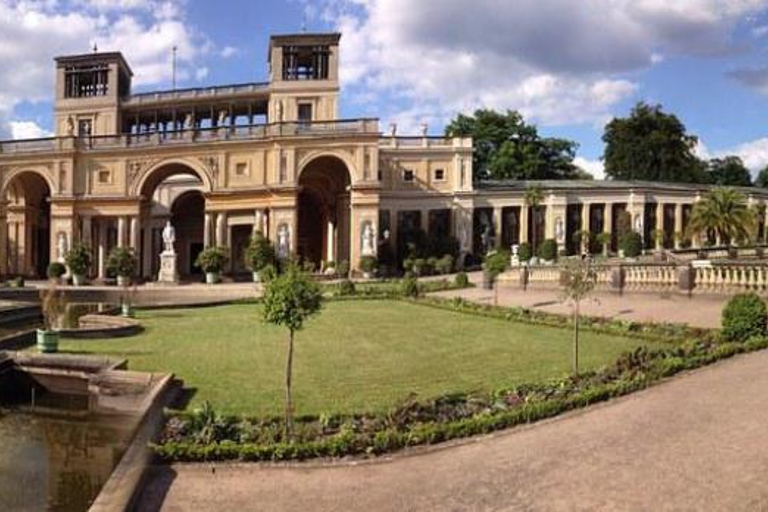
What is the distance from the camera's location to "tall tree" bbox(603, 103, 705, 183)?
68125mm

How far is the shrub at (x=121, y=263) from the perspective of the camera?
131 feet

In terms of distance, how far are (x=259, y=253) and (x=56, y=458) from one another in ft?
103

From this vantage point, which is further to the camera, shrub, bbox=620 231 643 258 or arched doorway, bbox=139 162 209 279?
arched doorway, bbox=139 162 209 279

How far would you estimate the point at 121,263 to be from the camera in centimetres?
3997

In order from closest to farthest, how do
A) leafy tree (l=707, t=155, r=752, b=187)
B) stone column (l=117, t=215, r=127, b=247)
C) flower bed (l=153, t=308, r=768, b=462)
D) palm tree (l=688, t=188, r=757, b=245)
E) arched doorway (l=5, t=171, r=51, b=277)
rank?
flower bed (l=153, t=308, r=768, b=462)
palm tree (l=688, t=188, r=757, b=245)
stone column (l=117, t=215, r=127, b=247)
arched doorway (l=5, t=171, r=51, b=277)
leafy tree (l=707, t=155, r=752, b=187)

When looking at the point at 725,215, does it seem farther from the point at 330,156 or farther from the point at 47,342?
the point at 47,342

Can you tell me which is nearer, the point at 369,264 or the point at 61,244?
the point at 369,264

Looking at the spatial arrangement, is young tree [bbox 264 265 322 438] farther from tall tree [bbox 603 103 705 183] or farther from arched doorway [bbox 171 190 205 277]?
tall tree [bbox 603 103 705 183]

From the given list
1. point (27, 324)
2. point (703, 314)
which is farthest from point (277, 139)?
point (703, 314)

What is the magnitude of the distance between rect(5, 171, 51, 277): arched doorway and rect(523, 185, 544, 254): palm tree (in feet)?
117

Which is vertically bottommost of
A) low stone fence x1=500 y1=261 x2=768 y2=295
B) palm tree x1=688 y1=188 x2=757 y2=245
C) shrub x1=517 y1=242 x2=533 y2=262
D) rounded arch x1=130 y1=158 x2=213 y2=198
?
low stone fence x1=500 y1=261 x2=768 y2=295

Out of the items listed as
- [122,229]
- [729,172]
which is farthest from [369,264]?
[729,172]

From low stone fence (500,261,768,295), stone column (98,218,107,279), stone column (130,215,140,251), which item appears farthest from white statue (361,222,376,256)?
low stone fence (500,261,768,295)

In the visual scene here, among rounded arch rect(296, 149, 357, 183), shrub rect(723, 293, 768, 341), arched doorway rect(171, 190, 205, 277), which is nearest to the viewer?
shrub rect(723, 293, 768, 341)
